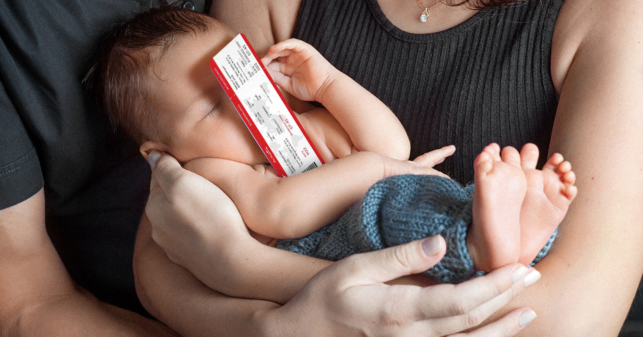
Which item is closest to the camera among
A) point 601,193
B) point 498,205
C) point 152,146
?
point 498,205

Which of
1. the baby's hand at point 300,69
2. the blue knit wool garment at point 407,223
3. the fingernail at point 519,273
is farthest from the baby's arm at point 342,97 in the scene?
the fingernail at point 519,273

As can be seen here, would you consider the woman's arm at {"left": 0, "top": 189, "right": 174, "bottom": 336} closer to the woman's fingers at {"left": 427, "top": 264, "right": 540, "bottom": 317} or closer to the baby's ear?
the baby's ear

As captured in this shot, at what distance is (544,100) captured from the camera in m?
0.92

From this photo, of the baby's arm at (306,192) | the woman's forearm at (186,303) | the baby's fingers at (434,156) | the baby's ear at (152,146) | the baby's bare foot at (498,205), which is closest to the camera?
the baby's bare foot at (498,205)

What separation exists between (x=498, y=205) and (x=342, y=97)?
0.56m

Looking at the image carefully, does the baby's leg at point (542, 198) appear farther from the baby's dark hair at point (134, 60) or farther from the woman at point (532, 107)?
the baby's dark hair at point (134, 60)

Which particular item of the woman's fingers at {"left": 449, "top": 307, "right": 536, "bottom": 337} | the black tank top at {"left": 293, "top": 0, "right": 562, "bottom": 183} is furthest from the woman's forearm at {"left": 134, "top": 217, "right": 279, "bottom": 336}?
the black tank top at {"left": 293, "top": 0, "right": 562, "bottom": 183}

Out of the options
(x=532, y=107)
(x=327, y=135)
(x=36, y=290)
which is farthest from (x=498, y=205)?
(x=36, y=290)

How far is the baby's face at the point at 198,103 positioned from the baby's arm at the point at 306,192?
0.11 meters

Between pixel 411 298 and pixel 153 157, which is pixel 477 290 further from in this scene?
pixel 153 157

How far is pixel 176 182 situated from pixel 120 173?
49cm

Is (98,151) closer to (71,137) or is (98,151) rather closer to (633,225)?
(71,137)

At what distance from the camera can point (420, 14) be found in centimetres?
108

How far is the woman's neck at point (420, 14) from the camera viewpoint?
1047mm
